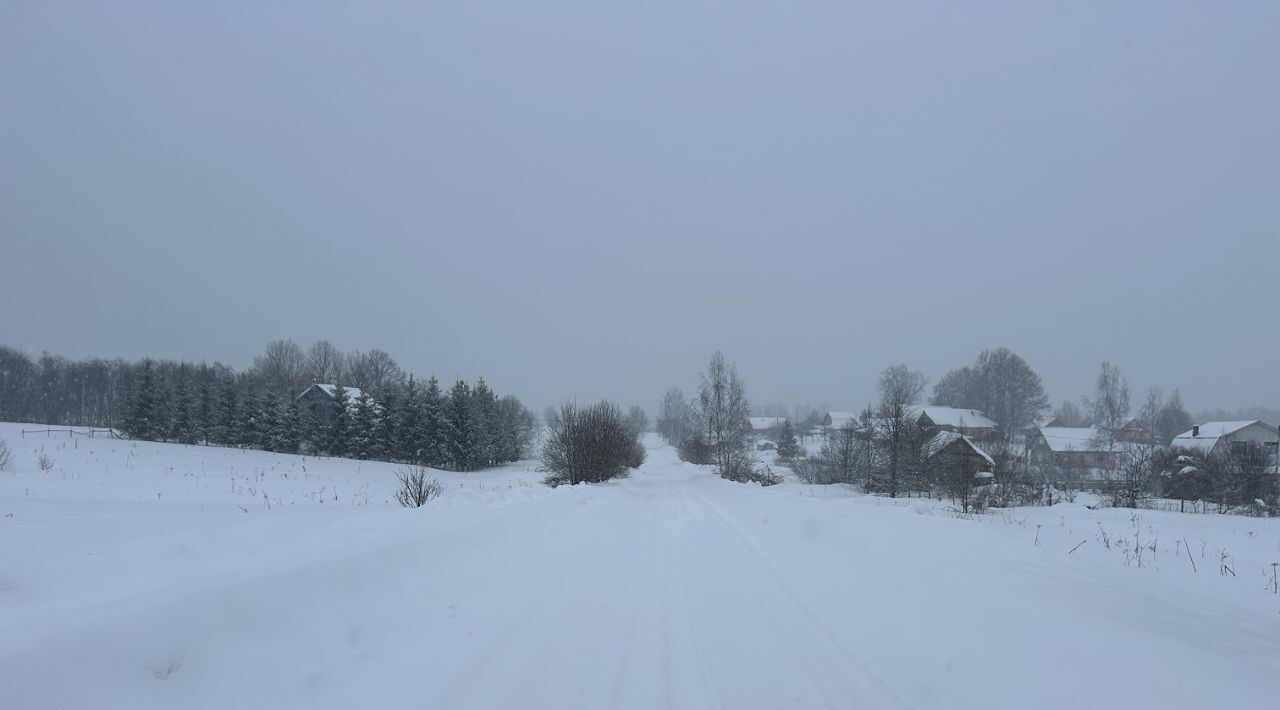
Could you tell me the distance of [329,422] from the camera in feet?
160

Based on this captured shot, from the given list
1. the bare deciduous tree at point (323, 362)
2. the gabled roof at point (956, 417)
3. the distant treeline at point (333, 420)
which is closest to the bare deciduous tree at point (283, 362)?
the bare deciduous tree at point (323, 362)

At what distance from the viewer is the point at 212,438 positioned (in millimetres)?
50531

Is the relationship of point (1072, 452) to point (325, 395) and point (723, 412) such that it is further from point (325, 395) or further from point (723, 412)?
point (325, 395)

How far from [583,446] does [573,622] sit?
2479 centimetres

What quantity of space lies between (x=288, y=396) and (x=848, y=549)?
188 feet

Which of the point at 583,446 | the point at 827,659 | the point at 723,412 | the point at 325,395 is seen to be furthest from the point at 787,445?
the point at 827,659

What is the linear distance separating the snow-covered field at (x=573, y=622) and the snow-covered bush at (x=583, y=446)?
2098cm

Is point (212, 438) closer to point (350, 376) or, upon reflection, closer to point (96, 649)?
point (350, 376)

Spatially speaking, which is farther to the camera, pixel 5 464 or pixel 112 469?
pixel 112 469

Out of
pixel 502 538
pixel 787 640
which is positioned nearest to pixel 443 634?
pixel 787 640

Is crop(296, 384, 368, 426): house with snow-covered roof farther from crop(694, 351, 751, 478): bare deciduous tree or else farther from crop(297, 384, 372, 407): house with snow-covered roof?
crop(694, 351, 751, 478): bare deciduous tree

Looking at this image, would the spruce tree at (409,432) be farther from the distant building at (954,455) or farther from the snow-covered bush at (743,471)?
the distant building at (954,455)

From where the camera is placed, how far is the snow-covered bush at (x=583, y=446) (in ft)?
99.6

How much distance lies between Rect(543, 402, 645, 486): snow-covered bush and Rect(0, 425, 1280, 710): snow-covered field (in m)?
21.0
